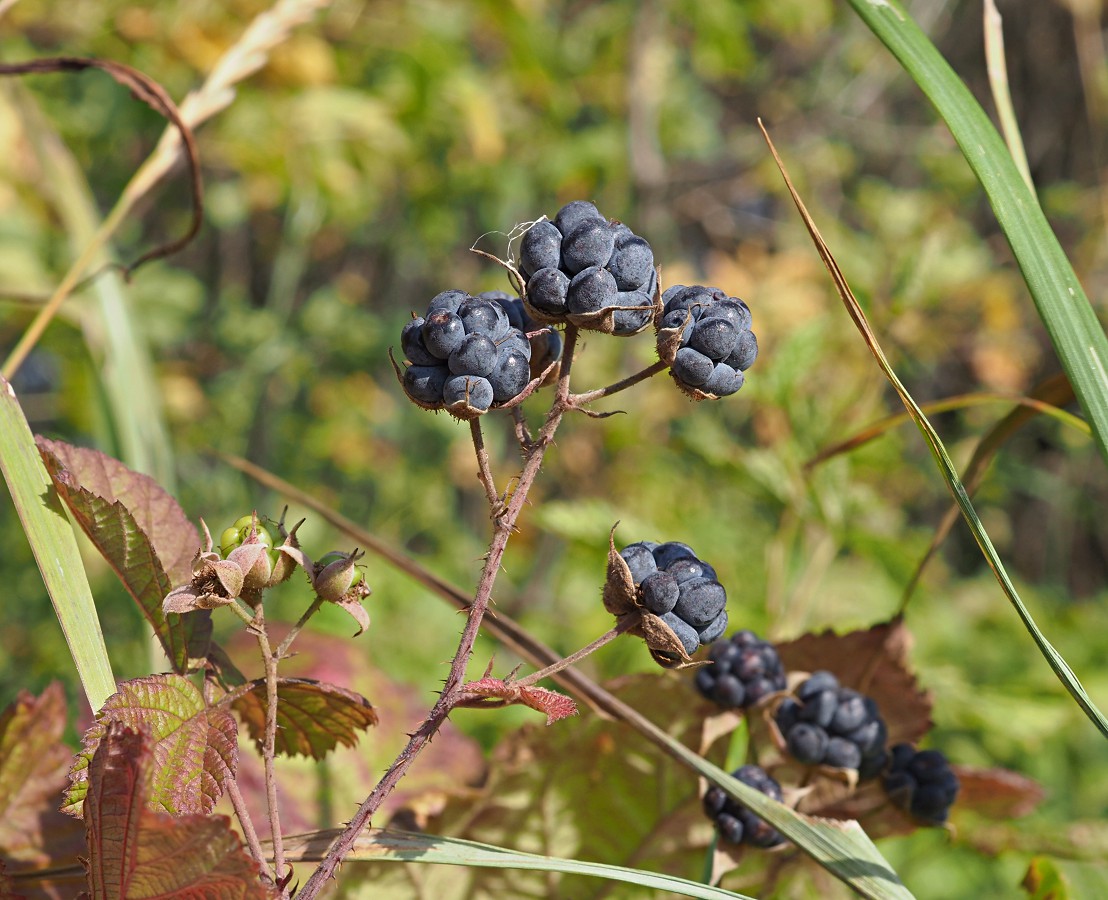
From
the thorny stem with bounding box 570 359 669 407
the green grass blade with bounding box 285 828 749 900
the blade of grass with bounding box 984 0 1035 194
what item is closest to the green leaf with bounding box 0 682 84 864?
the green grass blade with bounding box 285 828 749 900

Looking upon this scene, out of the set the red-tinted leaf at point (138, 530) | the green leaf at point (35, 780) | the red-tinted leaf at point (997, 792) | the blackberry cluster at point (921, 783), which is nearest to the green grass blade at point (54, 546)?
the red-tinted leaf at point (138, 530)

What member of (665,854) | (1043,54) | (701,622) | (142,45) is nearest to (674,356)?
(701,622)

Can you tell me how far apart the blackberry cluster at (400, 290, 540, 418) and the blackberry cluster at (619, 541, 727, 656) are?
144 mm

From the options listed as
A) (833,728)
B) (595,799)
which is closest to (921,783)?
(833,728)

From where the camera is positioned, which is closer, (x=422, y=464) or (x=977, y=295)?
(x=422, y=464)

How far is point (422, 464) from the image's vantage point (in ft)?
10.7

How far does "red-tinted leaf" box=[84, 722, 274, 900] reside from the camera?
1.64 feet

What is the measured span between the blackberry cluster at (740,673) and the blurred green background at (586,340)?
393mm

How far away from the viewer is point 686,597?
0.61m

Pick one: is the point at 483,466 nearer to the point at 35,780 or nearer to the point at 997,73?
the point at 35,780

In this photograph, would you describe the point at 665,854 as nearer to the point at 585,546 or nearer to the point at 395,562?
the point at 395,562

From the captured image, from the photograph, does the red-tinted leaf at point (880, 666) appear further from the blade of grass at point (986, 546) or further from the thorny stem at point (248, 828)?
the thorny stem at point (248, 828)

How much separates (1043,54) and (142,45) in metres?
4.60

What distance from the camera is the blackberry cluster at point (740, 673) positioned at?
0.82m
